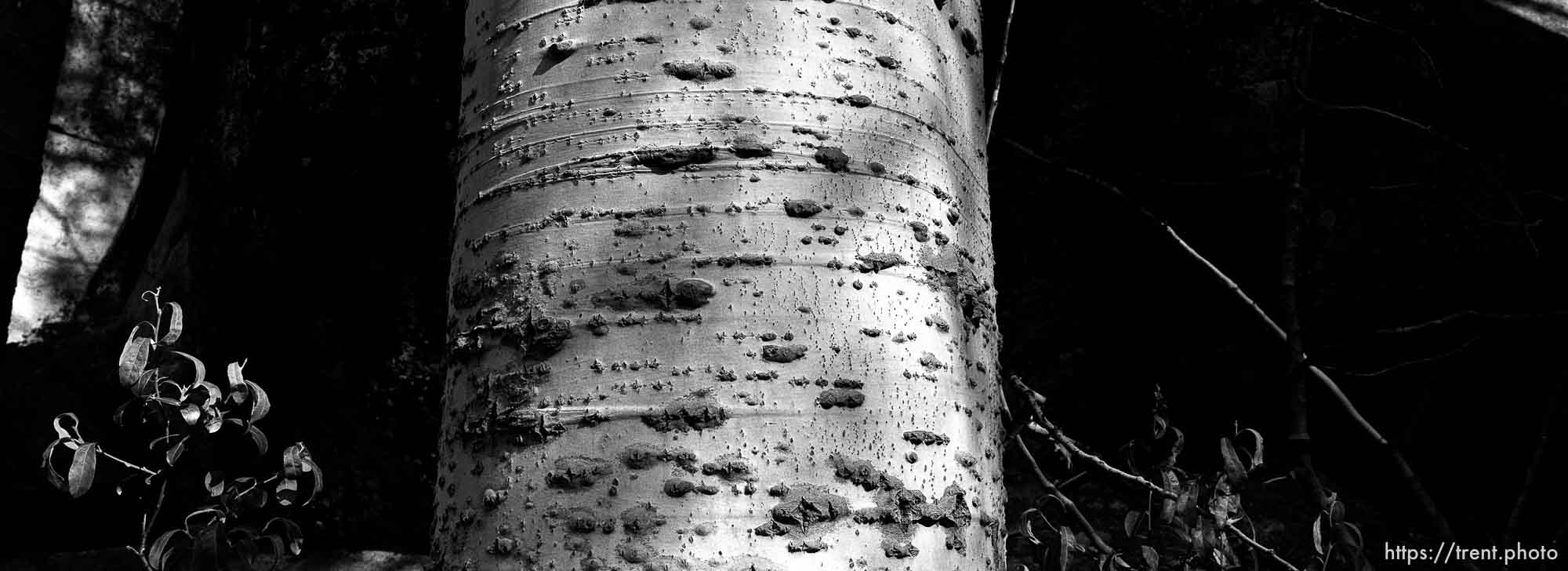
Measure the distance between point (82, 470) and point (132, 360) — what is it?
169 millimetres

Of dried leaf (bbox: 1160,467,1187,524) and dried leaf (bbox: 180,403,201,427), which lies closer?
dried leaf (bbox: 180,403,201,427)

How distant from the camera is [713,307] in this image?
1.01 metres

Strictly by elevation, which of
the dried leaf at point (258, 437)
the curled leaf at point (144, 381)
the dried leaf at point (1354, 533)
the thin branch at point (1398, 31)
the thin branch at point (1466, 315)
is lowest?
the dried leaf at point (1354, 533)

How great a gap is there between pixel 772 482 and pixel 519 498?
0.24 meters

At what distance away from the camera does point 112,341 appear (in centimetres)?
264

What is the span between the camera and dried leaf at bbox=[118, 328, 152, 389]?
155cm

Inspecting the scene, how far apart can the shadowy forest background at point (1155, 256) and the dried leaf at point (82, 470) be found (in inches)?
29.3

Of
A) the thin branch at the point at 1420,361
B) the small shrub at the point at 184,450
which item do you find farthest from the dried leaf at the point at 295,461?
the thin branch at the point at 1420,361

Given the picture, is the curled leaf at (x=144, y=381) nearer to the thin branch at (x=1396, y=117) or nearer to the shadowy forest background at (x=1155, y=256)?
the shadowy forest background at (x=1155, y=256)

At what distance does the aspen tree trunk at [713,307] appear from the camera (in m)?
0.97

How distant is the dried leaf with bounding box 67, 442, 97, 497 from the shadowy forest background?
74 cm

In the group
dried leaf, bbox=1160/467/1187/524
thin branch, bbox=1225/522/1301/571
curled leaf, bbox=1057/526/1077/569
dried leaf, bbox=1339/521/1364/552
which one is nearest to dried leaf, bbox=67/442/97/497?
curled leaf, bbox=1057/526/1077/569

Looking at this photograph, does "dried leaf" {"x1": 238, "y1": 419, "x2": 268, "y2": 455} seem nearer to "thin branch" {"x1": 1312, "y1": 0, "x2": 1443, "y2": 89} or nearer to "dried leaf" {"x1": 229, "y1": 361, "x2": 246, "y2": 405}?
"dried leaf" {"x1": 229, "y1": 361, "x2": 246, "y2": 405}

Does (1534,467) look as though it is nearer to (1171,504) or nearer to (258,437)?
(1171,504)
